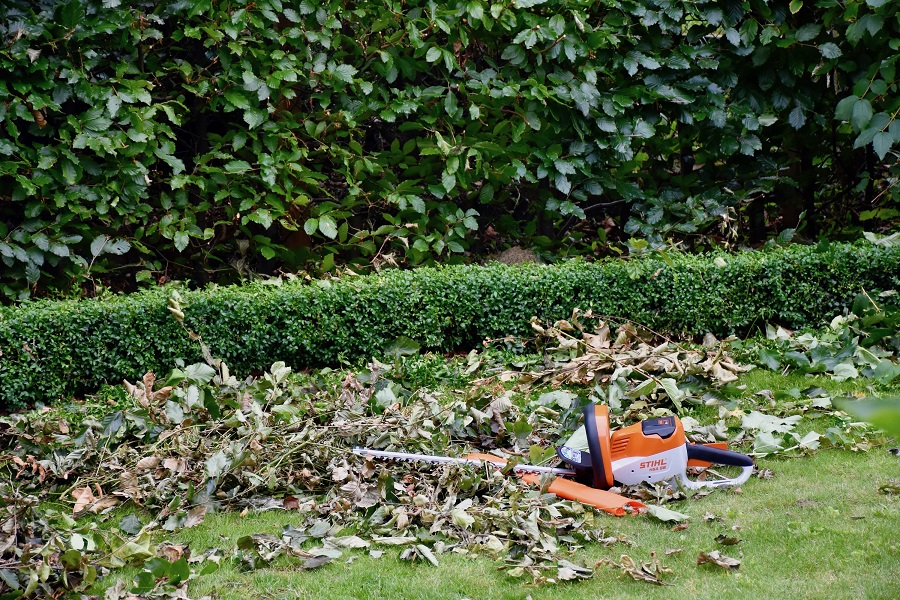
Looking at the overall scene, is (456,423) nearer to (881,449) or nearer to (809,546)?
(809,546)

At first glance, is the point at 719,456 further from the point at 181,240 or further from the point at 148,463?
the point at 181,240

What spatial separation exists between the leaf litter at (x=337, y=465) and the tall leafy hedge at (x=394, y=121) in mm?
1757

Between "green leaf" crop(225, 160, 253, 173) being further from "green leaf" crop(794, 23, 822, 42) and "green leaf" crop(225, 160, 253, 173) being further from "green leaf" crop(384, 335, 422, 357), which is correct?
"green leaf" crop(794, 23, 822, 42)

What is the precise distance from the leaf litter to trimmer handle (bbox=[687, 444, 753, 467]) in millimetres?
177

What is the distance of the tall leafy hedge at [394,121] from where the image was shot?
5473mm

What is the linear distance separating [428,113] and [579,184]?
4.25 feet

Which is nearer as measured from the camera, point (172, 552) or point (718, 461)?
point (172, 552)

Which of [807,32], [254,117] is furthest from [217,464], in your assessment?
[807,32]

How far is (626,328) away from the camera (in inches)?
192

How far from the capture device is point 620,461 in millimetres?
3150

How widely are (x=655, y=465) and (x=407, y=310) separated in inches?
97.5

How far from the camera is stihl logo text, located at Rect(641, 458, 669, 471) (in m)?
3.12

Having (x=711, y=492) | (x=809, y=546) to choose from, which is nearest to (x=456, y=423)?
(x=711, y=492)

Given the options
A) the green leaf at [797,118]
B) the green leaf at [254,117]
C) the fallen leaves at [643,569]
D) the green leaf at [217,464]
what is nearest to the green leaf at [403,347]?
the green leaf at [217,464]
